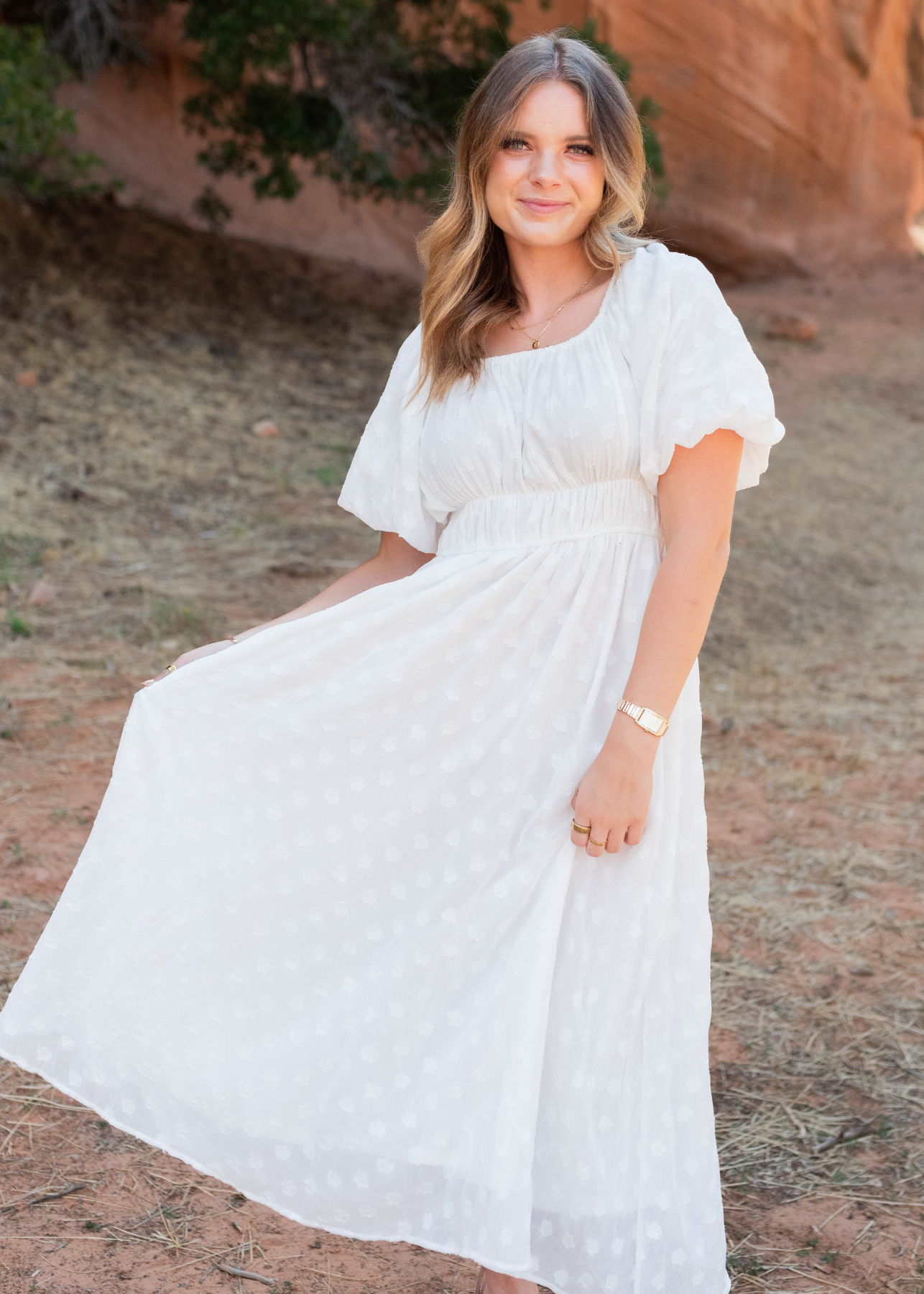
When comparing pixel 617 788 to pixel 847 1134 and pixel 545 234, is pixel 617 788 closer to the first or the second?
pixel 545 234

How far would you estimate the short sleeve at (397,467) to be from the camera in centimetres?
195

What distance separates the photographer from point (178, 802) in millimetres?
1854

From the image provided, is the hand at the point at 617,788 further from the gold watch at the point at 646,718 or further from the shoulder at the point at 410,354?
the shoulder at the point at 410,354

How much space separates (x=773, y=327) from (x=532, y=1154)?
1050 centimetres

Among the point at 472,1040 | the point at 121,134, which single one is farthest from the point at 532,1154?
the point at 121,134

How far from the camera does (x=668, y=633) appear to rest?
163cm

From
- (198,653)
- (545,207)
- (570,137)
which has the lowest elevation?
(198,653)

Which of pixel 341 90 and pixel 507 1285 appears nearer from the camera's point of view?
pixel 507 1285

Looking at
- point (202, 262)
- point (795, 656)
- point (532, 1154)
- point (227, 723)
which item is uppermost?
point (202, 262)

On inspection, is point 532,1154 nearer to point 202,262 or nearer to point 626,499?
point 626,499

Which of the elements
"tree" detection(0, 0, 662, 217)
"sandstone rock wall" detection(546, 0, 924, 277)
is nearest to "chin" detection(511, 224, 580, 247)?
"tree" detection(0, 0, 662, 217)

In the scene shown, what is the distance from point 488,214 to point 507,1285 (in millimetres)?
1625

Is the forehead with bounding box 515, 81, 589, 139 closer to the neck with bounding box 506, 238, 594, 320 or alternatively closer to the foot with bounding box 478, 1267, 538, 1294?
the neck with bounding box 506, 238, 594, 320

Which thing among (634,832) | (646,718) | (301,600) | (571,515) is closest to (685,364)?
(571,515)
